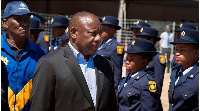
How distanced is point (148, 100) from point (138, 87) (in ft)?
0.72

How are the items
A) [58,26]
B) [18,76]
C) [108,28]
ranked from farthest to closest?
[58,26], [108,28], [18,76]

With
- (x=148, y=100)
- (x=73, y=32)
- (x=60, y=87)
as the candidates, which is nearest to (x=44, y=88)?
(x=60, y=87)

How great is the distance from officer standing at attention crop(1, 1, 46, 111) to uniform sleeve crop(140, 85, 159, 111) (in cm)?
128

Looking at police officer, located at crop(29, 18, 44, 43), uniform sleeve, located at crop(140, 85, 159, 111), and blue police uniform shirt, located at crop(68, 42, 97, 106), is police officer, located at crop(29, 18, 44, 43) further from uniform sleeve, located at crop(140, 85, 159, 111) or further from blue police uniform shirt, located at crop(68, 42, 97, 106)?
blue police uniform shirt, located at crop(68, 42, 97, 106)

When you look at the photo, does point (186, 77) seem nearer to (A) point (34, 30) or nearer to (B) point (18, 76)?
(B) point (18, 76)

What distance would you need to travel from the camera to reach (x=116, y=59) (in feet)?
22.3

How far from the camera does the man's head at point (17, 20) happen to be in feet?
12.4

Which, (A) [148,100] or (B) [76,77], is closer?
(B) [76,77]

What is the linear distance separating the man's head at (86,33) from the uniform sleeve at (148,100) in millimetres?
1427

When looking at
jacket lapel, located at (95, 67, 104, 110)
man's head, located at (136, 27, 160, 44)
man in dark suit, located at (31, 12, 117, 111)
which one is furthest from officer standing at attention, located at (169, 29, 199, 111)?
man's head, located at (136, 27, 160, 44)

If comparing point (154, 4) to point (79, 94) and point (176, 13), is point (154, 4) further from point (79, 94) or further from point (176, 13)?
point (79, 94)

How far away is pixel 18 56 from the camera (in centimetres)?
381

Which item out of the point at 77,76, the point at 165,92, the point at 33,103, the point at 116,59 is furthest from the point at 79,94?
the point at 165,92

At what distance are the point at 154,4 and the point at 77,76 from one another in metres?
23.8
